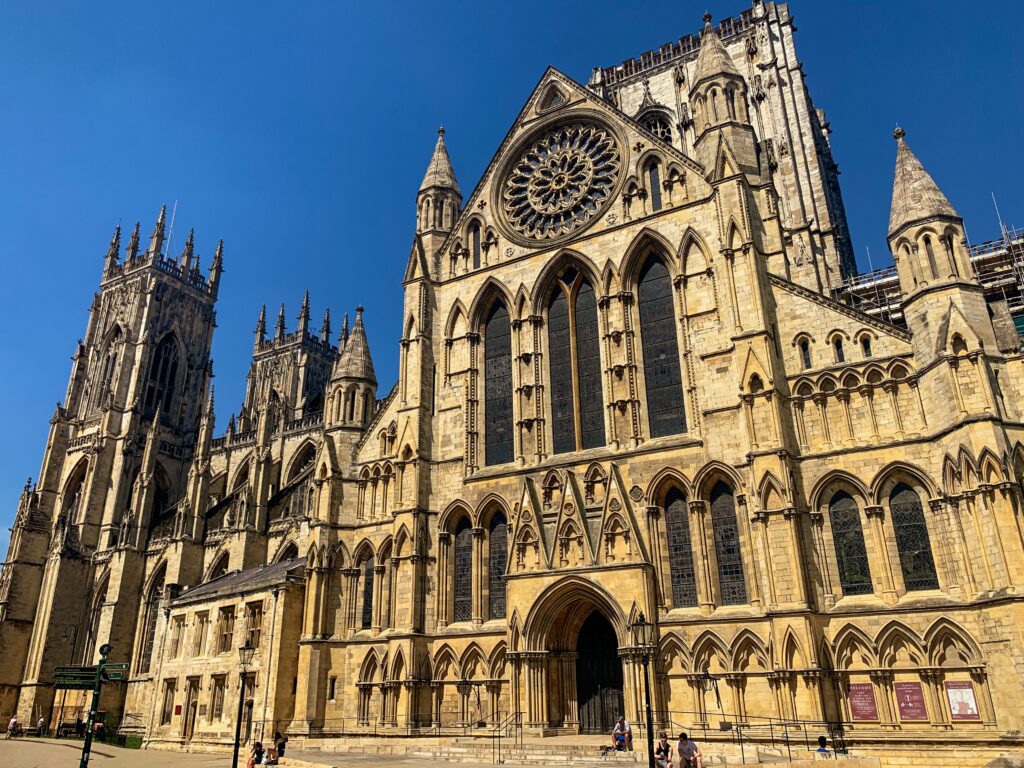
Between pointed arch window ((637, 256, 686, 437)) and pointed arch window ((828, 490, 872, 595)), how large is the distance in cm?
521

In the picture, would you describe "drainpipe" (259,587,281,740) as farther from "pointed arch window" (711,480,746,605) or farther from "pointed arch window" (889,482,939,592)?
"pointed arch window" (889,482,939,592)

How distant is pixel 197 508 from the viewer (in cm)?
4897

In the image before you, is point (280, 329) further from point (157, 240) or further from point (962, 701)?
point (962, 701)

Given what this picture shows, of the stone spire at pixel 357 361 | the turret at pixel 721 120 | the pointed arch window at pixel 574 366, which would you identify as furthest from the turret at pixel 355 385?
the turret at pixel 721 120

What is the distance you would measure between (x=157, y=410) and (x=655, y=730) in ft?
166

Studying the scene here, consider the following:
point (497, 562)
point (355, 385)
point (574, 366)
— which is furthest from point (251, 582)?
point (574, 366)

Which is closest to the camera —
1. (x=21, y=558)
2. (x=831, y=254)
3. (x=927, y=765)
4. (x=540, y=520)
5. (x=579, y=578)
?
(x=927, y=765)

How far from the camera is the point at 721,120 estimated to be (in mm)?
27062

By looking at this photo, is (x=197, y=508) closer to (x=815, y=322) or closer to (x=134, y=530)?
(x=134, y=530)

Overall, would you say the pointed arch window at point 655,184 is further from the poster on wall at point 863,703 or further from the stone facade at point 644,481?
the poster on wall at point 863,703

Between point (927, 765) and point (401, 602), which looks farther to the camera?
point (401, 602)

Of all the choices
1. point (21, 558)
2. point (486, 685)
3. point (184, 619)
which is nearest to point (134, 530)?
point (21, 558)

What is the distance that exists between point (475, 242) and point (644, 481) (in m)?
13.0

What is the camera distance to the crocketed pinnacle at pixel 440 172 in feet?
111
